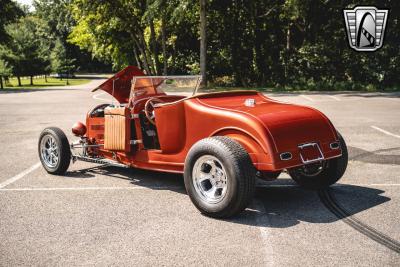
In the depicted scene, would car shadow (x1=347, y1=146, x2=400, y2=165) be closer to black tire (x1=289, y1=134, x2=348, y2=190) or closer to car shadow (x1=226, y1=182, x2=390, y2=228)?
car shadow (x1=226, y1=182, x2=390, y2=228)

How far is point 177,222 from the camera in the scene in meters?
4.62

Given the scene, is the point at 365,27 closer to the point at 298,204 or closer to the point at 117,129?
the point at 117,129

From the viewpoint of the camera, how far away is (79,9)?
32.2 m

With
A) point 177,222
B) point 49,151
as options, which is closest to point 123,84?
point 49,151

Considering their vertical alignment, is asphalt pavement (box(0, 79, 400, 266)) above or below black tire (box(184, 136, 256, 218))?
below

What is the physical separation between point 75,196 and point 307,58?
22.2m

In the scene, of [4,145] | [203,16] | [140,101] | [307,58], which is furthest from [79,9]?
[140,101]

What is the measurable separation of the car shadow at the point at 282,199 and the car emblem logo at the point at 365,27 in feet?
67.3

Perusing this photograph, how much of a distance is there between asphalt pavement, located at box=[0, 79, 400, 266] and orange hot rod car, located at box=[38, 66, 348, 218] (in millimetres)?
268

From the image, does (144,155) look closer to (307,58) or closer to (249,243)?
(249,243)

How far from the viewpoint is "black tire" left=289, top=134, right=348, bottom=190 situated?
5496mm

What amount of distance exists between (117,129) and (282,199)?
2317 millimetres

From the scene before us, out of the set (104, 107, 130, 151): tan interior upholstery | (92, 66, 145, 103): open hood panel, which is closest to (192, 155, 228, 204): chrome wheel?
(104, 107, 130, 151): tan interior upholstery

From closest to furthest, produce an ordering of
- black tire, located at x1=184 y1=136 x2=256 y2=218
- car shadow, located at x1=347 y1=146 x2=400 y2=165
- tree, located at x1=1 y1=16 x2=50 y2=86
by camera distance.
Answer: black tire, located at x1=184 y1=136 x2=256 y2=218 < car shadow, located at x1=347 y1=146 x2=400 y2=165 < tree, located at x1=1 y1=16 x2=50 y2=86
